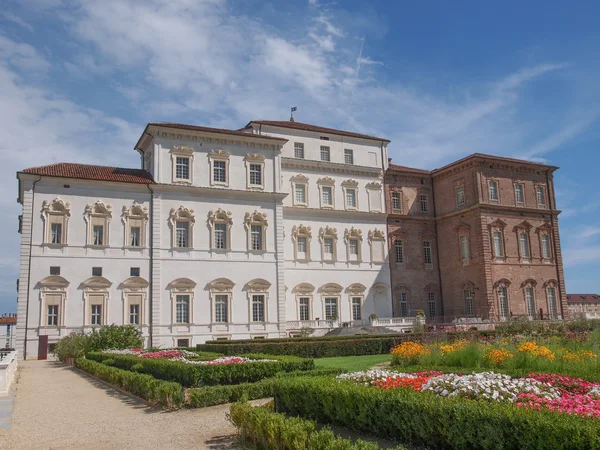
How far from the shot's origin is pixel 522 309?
135 feet

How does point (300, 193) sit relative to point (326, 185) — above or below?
below

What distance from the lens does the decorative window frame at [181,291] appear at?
110 ft

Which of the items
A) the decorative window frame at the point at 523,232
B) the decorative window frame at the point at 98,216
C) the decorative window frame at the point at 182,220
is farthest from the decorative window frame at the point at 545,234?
the decorative window frame at the point at 98,216

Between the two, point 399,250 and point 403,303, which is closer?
point 403,303

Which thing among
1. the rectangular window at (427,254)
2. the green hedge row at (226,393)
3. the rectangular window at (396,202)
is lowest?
the green hedge row at (226,393)

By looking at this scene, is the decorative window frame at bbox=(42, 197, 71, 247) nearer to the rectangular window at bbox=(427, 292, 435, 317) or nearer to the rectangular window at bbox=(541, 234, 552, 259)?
the rectangular window at bbox=(427, 292, 435, 317)

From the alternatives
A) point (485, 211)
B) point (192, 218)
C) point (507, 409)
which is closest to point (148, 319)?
point (192, 218)

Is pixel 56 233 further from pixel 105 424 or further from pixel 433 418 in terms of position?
pixel 433 418

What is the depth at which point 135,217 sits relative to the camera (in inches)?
1336

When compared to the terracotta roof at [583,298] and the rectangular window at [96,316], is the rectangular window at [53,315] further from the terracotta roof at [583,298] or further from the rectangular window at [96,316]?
the terracotta roof at [583,298]

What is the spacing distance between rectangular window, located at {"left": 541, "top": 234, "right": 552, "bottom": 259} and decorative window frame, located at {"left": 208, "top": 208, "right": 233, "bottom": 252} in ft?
80.6

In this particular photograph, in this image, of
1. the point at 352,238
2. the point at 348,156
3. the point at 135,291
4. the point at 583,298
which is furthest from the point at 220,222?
the point at 583,298

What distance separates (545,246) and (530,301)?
4888 mm

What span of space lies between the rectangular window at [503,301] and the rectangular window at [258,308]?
17208mm
